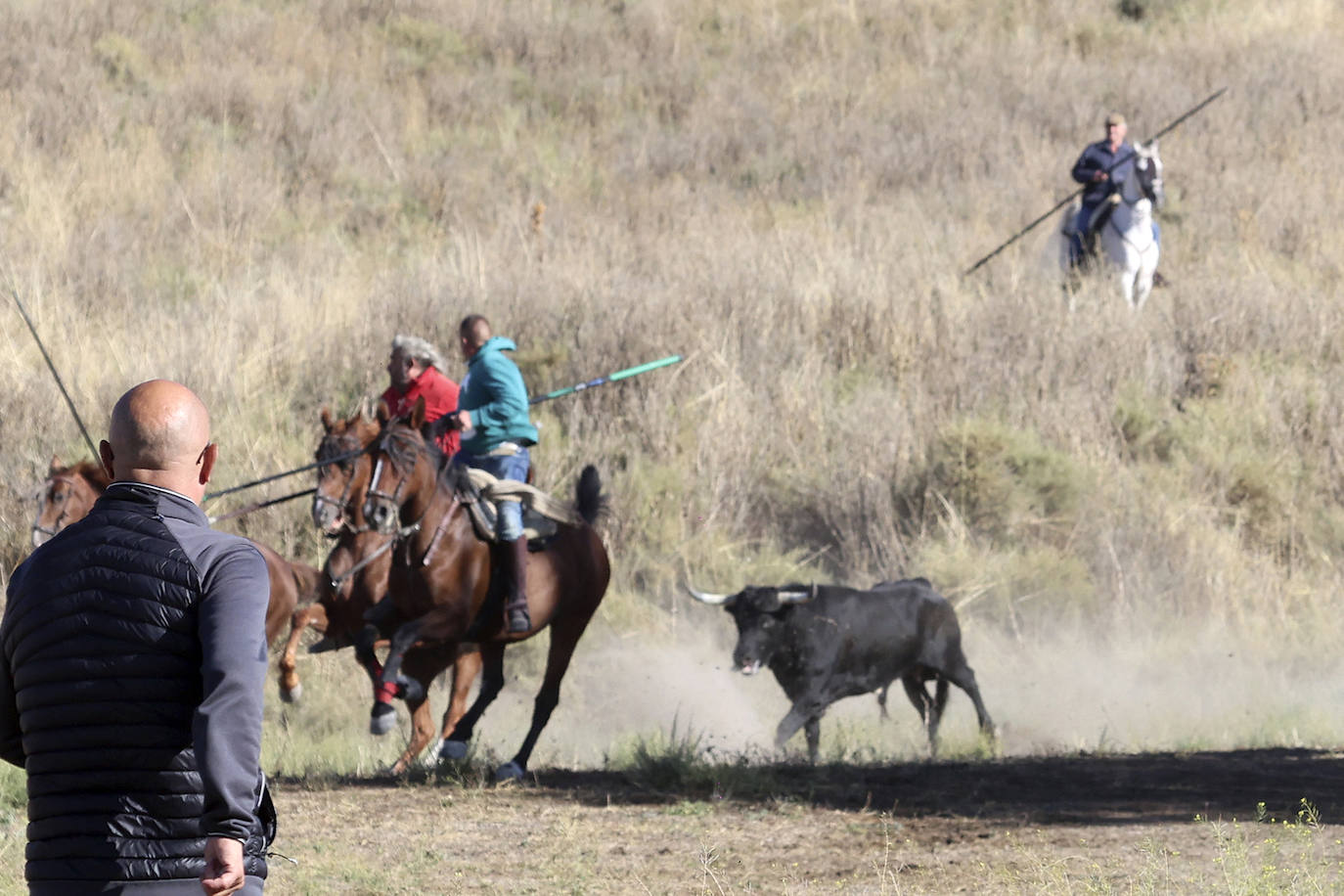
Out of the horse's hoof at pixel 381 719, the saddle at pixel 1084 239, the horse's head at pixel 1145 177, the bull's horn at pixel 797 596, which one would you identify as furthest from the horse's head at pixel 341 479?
the saddle at pixel 1084 239

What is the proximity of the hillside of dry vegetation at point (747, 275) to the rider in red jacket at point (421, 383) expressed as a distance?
11.2 ft

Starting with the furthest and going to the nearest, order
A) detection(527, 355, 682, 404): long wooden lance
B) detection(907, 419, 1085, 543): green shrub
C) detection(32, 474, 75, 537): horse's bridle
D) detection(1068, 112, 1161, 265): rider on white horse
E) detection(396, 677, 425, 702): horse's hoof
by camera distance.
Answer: detection(1068, 112, 1161, 265): rider on white horse < detection(907, 419, 1085, 543): green shrub < detection(527, 355, 682, 404): long wooden lance < detection(32, 474, 75, 537): horse's bridle < detection(396, 677, 425, 702): horse's hoof

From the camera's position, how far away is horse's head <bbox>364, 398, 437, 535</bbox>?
940cm

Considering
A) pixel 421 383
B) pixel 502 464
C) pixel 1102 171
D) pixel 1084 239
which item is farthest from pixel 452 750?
pixel 1084 239

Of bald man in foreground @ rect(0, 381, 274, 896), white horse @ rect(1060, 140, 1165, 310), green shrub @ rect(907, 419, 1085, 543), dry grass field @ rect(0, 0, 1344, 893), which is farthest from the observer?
white horse @ rect(1060, 140, 1165, 310)

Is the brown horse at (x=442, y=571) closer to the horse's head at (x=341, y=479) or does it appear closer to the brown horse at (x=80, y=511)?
the horse's head at (x=341, y=479)

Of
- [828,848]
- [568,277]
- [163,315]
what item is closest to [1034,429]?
[568,277]

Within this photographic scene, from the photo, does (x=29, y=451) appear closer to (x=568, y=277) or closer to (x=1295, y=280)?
(x=568, y=277)

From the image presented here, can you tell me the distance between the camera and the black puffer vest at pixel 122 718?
303 centimetres

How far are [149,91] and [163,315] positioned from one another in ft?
30.4

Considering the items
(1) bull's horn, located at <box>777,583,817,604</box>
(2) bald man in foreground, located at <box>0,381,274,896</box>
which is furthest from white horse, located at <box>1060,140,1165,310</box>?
(2) bald man in foreground, located at <box>0,381,274,896</box>

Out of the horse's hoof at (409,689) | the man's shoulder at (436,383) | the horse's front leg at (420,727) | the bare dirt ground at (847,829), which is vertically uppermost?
the man's shoulder at (436,383)

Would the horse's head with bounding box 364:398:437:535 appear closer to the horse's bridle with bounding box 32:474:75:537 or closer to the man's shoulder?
the man's shoulder

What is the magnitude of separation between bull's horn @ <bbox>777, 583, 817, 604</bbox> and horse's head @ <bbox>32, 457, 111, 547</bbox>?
13.1 feet
